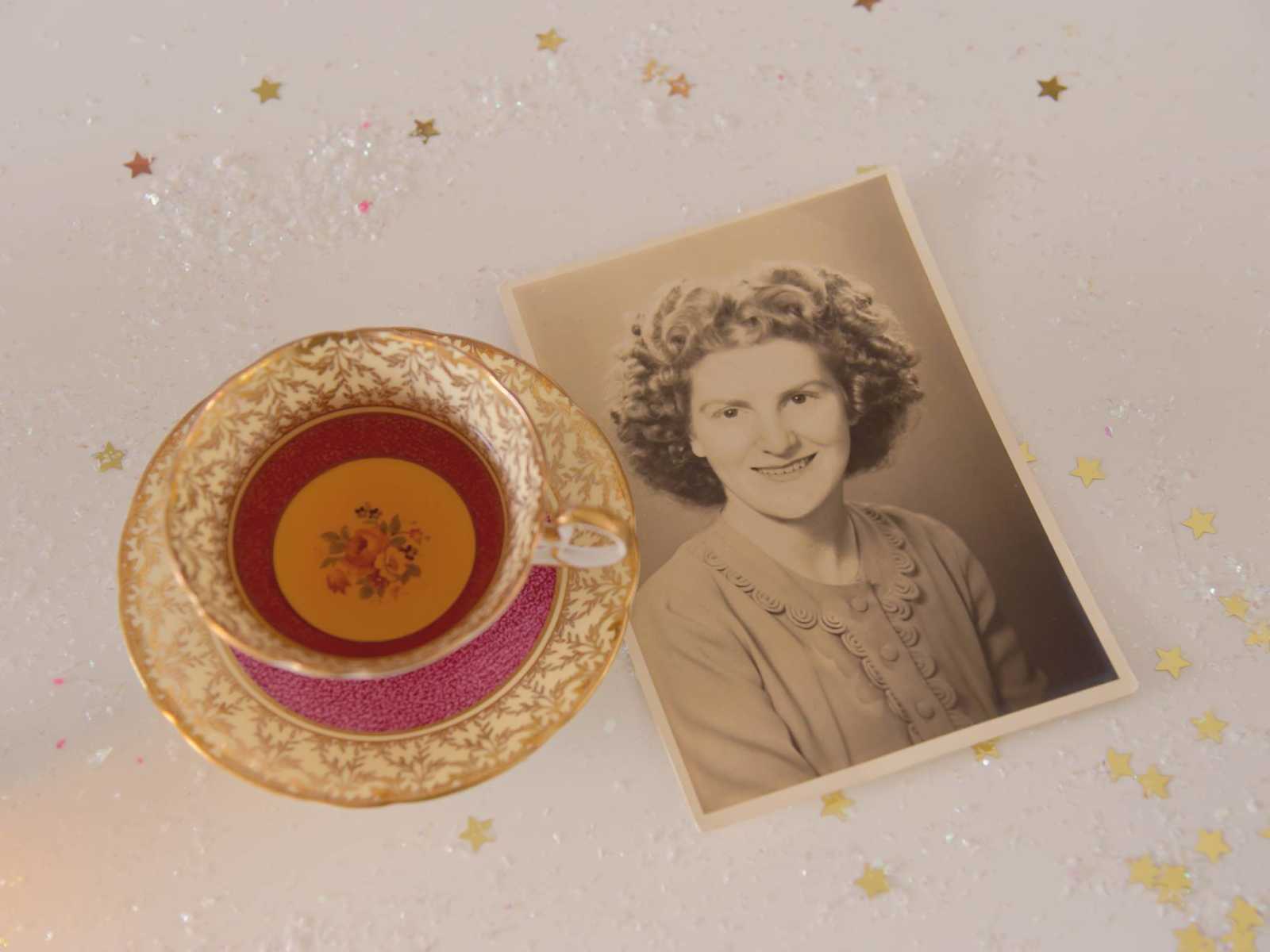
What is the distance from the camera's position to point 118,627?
696mm

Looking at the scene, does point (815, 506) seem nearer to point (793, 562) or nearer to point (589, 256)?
point (793, 562)

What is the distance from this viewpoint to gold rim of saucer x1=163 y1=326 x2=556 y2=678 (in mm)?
508

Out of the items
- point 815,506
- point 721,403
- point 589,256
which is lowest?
point 815,506

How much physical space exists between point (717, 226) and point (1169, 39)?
428mm

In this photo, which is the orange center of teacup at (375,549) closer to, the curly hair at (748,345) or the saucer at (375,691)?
the saucer at (375,691)

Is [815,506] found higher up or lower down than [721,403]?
lower down

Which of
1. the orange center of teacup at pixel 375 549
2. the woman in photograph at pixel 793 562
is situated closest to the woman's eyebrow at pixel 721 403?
the woman in photograph at pixel 793 562

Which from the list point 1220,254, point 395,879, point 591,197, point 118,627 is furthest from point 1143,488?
point 118,627

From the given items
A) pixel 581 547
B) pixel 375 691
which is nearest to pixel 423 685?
pixel 375 691

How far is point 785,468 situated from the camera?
2.36 ft

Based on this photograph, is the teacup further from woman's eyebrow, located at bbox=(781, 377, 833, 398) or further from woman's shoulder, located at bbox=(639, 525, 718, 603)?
woman's eyebrow, located at bbox=(781, 377, 833, 398)

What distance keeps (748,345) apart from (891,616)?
24 cm

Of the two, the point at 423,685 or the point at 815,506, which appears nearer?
the point at 423,685

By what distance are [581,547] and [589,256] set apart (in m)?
0.31
